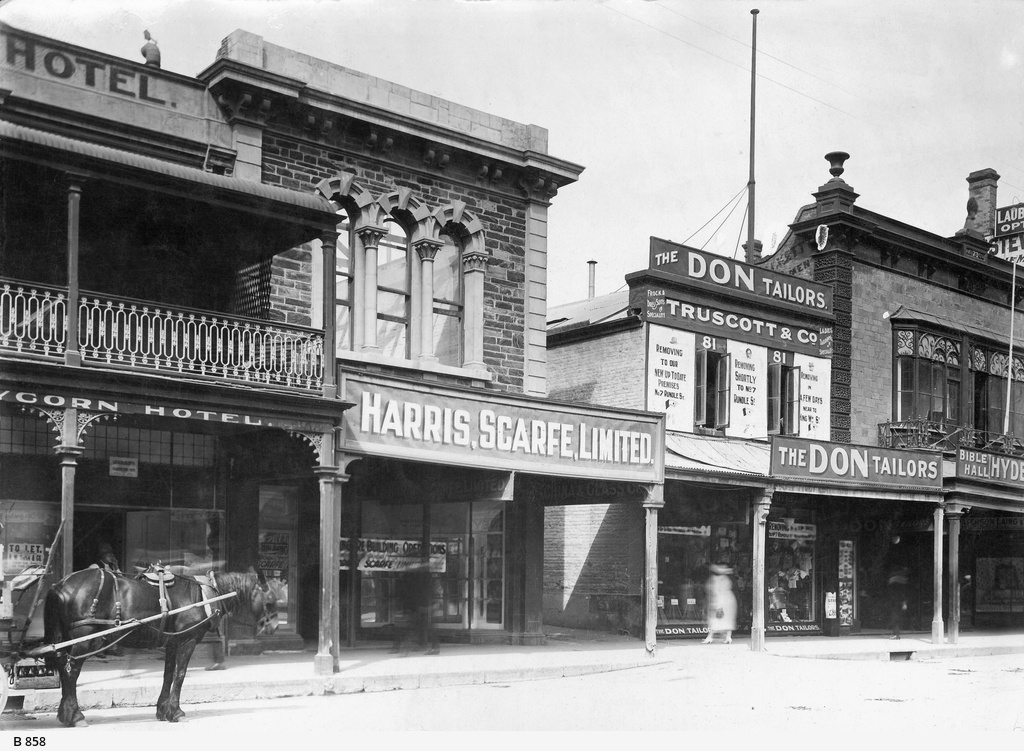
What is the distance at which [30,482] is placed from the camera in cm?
1476

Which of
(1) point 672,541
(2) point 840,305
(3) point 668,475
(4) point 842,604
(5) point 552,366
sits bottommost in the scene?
(4) point 842,604

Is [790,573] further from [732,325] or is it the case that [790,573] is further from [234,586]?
[234,586]

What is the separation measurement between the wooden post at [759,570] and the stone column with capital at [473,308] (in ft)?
18.4

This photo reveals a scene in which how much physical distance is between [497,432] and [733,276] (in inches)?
378

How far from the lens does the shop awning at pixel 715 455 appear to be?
66.5 feet

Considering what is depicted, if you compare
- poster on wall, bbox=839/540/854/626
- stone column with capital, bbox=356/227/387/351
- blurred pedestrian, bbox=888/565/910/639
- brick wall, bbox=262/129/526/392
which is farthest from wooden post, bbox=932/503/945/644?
stone column with capital, bbox=356/227/387/351

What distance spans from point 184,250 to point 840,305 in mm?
16357

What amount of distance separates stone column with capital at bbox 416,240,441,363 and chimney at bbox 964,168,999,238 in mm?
18945

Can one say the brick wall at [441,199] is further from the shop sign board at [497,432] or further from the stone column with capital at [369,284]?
the shop sign board at [497,432]

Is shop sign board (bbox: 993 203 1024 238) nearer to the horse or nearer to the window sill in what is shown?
the window sill

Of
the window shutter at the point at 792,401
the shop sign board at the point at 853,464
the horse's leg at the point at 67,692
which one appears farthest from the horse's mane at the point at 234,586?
the window shutter at the point at 792,401

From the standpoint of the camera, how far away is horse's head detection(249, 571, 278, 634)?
11.4m

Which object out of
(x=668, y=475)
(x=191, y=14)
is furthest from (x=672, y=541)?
(x=191, y=14)

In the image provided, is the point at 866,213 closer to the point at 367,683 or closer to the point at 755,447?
the point at 755,447
